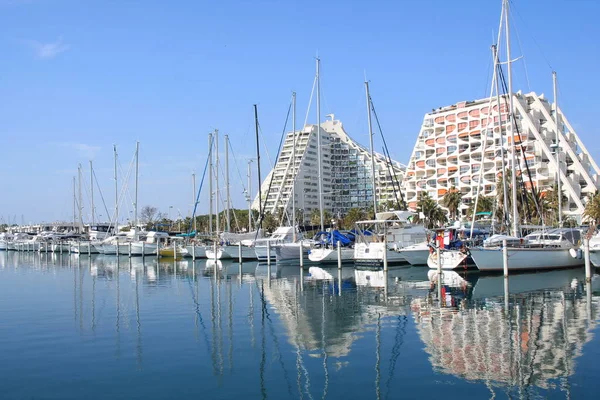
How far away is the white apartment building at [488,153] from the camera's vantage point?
102562mm

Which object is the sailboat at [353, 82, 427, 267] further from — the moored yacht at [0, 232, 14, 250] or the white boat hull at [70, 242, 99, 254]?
the moored yacht at [0, 232, 14, 250]

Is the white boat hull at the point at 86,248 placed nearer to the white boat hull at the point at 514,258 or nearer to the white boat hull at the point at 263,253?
the white boat hull at the point at 263,253

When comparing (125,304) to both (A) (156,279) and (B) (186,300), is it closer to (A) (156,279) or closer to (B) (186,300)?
(B) (186,300)

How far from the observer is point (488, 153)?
110 meters

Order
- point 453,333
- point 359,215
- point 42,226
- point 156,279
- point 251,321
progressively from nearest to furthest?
1. point 453,333
2. point 251,321
3. point 156,279
4. point 359,215
5. point 42,226

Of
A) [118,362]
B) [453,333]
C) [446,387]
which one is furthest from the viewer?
[453,333]

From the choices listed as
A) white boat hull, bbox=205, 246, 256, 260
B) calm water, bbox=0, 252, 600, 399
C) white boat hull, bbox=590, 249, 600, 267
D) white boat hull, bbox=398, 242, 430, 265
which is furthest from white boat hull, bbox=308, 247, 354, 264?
Result: white boat hull, bbox=590, 249, 600, 267

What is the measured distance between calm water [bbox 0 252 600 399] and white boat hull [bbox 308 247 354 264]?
15.9 meters

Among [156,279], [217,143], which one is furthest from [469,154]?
[156,279]

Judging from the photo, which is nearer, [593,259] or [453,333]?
[453,333]

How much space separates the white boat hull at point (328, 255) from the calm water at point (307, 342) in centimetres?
1585

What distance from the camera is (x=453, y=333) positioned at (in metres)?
→ 17.3

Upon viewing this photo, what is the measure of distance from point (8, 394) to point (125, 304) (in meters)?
14.0

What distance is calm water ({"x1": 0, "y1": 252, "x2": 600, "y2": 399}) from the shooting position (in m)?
12.2
